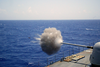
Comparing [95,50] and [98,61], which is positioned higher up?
[95,50]

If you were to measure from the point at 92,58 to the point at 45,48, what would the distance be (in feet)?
10.3

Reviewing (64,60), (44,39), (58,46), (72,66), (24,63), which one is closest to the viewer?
(44,39)

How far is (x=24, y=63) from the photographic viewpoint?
102ft

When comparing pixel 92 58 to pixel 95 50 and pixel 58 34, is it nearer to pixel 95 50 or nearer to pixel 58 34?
pixel 95 50

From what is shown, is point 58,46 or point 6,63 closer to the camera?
point 58,46

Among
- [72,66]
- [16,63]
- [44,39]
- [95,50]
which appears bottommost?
[16,63]

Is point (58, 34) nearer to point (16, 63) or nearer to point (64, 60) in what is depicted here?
point (64, 60)

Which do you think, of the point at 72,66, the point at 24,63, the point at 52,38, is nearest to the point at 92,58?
the point at 52,38

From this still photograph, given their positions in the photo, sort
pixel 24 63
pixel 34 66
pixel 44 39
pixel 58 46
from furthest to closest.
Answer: pixel 24 63 < pixel 34 66 < pixel 58 46 < pixel 44 39

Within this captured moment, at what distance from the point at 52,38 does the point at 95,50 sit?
2.80 meters

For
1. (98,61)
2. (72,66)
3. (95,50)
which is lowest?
(72,66)

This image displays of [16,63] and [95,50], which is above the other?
[95,50]

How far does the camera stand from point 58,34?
791 centimetres

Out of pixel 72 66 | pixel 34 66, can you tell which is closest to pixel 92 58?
pixel 72 66
